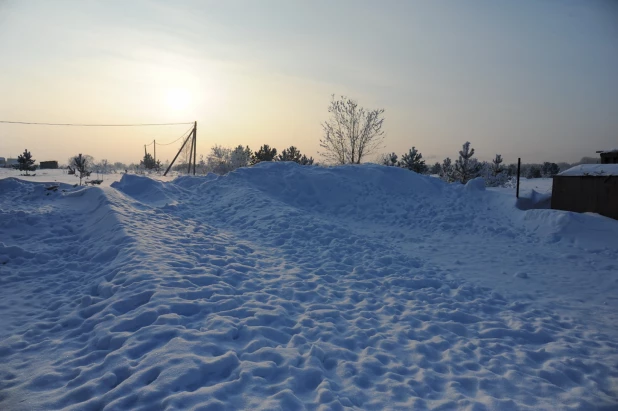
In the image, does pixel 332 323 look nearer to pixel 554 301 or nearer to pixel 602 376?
pixel 602 376

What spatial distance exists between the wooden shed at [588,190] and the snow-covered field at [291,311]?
197 centimetres

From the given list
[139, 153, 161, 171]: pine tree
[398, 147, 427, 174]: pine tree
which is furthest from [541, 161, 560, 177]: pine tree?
[139, 153, 161, 171]: pine tree

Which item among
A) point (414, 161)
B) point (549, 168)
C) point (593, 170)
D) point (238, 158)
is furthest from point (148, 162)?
point (549, 168)

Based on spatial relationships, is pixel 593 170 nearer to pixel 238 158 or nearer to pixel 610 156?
pixel 610 156

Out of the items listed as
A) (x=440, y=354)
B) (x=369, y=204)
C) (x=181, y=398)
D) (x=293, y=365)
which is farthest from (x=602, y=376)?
(x=369, y=204)

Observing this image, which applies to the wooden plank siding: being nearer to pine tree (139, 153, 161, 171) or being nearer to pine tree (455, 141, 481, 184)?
pine tree (455, 141, 481, 184)

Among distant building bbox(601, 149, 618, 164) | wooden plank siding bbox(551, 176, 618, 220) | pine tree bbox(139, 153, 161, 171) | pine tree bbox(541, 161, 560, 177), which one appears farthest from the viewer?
pine tree bbox(541, 161, 560, 177)

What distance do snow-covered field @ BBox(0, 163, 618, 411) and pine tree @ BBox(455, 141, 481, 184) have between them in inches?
750

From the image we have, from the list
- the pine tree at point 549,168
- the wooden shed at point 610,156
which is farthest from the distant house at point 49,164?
the pine tree at point 549,168

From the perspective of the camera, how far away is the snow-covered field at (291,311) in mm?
3393

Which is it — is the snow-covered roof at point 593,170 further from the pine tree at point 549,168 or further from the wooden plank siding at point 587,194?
the pine tree at point 549,168

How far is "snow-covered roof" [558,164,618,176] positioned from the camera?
1286 cm

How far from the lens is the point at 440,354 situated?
4270 millimetres

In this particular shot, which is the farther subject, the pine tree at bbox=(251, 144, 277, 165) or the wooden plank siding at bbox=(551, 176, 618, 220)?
the pine tree at bbox=(251, 144, 277, 165)
